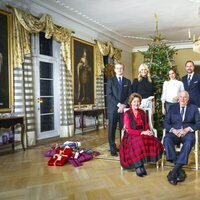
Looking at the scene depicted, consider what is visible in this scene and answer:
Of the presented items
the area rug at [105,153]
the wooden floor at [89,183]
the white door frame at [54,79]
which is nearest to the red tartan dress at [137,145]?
the wooden floor at [89,183]

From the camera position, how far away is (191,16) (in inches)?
284

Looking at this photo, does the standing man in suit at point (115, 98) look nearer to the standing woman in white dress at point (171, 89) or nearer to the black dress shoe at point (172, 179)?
the standing woman in white dress at point (171, 89)

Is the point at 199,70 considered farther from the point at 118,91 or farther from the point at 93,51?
the point at 118,91

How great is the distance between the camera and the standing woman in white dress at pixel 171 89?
4738 millimetres

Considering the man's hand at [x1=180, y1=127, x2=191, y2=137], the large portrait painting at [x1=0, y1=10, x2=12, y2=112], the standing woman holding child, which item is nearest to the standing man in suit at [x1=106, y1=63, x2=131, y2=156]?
the standing woman holding child

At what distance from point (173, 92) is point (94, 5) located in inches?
114

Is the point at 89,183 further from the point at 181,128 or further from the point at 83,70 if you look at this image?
the point at 83,70

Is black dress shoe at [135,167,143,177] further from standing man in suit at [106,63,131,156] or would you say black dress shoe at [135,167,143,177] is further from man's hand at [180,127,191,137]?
standing man in suit at [106,63,131,156]

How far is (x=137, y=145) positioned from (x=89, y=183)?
2.53 ft

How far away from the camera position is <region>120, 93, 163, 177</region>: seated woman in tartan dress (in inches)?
135

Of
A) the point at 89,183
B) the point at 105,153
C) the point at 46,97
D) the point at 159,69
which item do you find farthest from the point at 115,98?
the point at 46,97

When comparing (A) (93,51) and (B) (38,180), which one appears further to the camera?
(A) (93,51)

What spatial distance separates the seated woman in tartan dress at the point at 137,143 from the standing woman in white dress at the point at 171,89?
1205 millimetres

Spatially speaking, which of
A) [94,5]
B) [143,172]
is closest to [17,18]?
[94,5]
